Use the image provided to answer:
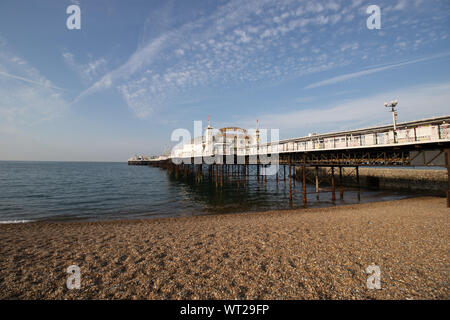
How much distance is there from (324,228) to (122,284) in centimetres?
835

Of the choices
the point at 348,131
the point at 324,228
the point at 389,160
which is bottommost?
the point at 324,228

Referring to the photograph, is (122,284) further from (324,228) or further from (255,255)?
(324,228)

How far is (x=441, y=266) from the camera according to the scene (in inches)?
199

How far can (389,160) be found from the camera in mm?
13805

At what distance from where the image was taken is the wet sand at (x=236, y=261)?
167 inches

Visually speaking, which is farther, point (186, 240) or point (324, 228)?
point (324, 228)

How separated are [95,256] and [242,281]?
5.14 m

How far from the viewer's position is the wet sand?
423 cm

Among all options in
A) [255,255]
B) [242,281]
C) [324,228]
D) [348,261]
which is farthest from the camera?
[324,228]

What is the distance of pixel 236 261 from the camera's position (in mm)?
5602
